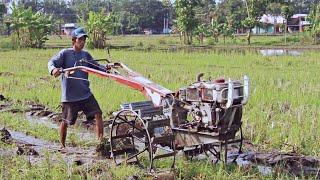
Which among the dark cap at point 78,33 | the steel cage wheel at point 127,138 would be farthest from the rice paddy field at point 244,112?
the dark cap at point 78,33

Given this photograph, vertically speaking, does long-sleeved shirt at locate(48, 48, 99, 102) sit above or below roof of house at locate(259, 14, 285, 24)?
below

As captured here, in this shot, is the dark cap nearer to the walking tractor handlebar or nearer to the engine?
the walking tractor handlebar

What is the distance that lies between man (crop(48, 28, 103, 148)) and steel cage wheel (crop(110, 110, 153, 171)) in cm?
37

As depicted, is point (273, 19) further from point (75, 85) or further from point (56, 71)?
point (56, 71)

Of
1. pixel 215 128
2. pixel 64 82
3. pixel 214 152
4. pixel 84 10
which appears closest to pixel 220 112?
pixel 215 128

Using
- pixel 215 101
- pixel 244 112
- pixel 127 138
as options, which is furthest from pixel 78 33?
pixel 244 112

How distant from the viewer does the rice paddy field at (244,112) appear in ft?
16.0

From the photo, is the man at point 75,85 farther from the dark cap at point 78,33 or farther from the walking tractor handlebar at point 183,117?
the walking tractor handlebar at point 183,117

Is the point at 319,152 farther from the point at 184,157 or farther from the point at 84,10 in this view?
the point at 84,10

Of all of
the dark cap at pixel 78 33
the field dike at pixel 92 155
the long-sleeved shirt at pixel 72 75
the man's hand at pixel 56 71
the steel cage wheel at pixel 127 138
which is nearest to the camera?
the field dike at pixel 92 155

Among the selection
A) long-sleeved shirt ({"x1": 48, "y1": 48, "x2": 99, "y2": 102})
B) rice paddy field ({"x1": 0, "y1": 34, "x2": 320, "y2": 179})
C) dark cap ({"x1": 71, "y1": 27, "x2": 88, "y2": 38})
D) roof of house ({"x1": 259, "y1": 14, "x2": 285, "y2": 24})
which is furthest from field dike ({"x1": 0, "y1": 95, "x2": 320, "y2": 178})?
roof of house ({"x1": 259, "y1": 14, "x2": 285, "y2": 24})

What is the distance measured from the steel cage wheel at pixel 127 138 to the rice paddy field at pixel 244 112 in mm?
259

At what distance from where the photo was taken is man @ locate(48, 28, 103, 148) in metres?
5.78

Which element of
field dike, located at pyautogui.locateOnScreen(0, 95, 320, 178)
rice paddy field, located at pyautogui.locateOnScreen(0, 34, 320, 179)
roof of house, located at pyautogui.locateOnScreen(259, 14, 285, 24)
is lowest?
field dike, located at pyautogui.locateOnScreen(0, 95, 320, 178)
